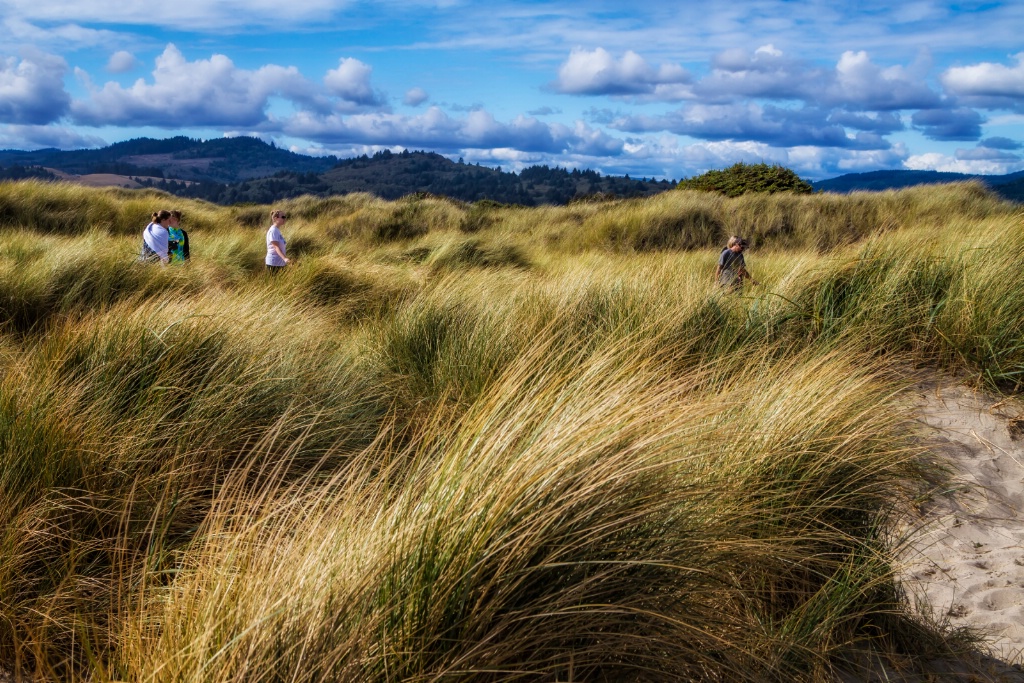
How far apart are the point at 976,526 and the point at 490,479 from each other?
11.1 feet

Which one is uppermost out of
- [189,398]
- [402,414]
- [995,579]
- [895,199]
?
[895,199]

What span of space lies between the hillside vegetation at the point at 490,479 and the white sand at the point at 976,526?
27 cm

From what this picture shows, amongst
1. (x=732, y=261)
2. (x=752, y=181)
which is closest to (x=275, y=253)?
(x=732, y=261)

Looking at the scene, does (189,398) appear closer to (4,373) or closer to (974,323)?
(4,373)

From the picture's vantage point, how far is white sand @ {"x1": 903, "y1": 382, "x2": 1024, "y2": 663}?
3.44 metres

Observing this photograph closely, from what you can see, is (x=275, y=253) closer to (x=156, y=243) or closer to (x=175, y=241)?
(x=175, y=241)

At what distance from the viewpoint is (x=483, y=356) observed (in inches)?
190

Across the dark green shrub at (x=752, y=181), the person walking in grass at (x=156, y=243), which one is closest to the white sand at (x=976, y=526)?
the person walking in grass at (x=156, y=243)

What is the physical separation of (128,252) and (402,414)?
593cm

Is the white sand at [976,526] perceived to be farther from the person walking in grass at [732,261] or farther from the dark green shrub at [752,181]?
the dark green shrub at [752,181]

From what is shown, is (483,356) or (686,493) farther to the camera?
(483,356)

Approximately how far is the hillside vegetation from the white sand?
274mm

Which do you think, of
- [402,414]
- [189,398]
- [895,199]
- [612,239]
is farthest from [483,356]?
[895,199]

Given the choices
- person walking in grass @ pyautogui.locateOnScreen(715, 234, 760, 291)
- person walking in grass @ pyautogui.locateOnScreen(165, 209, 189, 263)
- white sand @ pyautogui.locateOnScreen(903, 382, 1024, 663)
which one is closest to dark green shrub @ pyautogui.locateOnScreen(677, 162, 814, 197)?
person walking in grass @ pyautogui.locateOnScreen(715, 234, 760, 291)
